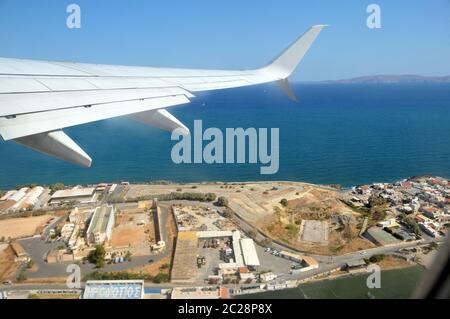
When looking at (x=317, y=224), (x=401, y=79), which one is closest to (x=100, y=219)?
(x=317, y=224)

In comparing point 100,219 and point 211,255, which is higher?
point 100,219

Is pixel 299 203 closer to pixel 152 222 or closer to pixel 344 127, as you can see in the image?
pixel 152 222

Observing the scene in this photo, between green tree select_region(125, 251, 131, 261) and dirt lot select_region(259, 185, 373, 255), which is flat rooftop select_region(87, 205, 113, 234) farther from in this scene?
dirt lot select_region(259, 185, 373, 255)

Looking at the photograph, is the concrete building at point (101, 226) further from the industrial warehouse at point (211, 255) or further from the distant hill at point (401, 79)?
the distant hill at point (401, 79)

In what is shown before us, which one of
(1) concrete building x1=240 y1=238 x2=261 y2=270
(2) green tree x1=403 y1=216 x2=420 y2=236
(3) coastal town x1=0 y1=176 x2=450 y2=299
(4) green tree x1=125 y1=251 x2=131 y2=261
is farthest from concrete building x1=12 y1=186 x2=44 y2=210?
(2) green tree x1=403 y1=216 x2=420 y2=236

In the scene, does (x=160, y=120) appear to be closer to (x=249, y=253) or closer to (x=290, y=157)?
(x=249, y=253)
